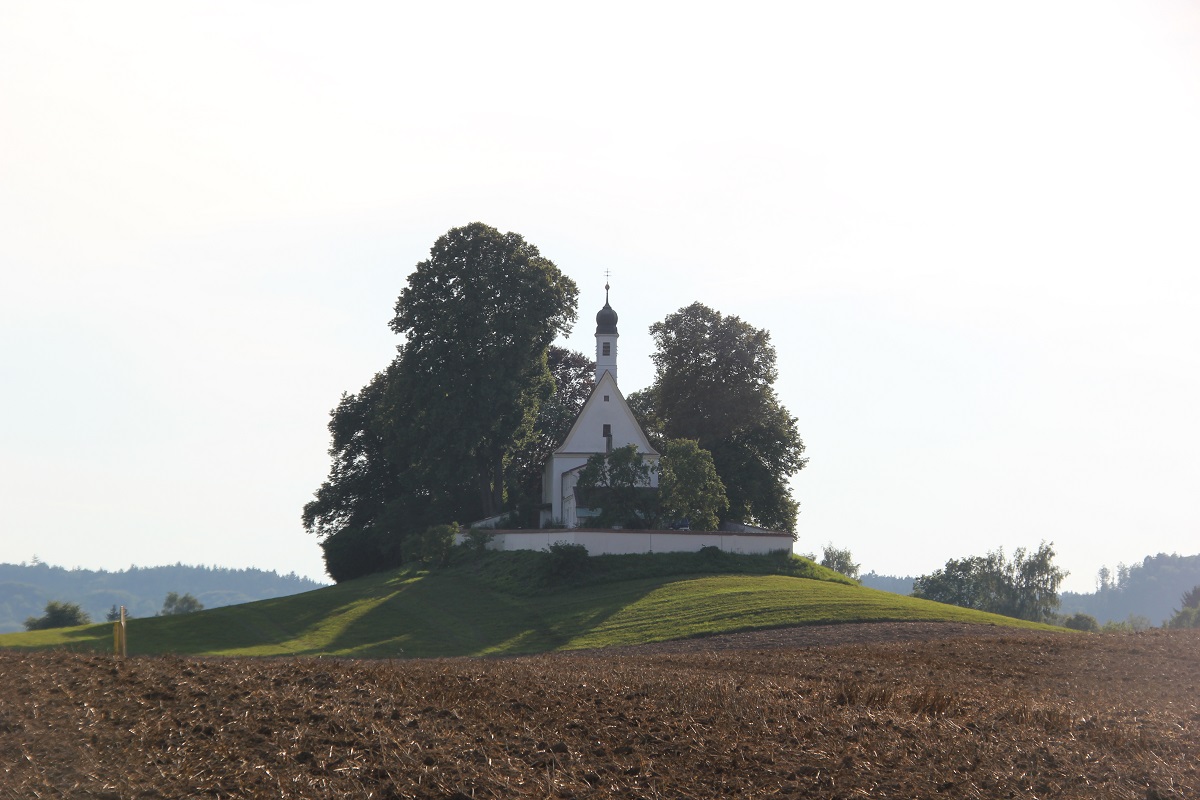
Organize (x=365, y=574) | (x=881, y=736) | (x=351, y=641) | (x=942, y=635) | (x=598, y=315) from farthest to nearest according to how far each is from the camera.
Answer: (x=598, y=315) < (x=365, y=574) < (x=351, y=641) < (x=942, y=635) < (x=881, y=736)

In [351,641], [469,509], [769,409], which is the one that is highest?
[769,409]

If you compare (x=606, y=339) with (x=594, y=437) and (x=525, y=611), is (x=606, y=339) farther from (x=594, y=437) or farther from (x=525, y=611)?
(x=525, y=611)

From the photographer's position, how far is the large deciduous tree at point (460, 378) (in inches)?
2409

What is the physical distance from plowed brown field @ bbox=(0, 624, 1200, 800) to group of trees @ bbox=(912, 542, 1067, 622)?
87.9 metres

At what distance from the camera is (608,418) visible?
6988 centimetres

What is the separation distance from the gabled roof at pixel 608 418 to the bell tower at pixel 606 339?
6.91m

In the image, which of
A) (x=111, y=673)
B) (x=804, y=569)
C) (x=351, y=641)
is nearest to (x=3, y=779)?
(x=111, y=673)

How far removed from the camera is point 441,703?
1683 cm

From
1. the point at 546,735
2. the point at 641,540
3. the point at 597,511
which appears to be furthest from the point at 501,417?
the point at 546,735

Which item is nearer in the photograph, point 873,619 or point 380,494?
point 873,619

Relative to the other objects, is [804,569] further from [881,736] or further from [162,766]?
[162,766]

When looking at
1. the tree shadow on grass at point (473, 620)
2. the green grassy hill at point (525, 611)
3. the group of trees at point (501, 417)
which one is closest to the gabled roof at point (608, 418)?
the group of trees at point (501, 417)

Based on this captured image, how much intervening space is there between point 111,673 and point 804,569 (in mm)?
40416

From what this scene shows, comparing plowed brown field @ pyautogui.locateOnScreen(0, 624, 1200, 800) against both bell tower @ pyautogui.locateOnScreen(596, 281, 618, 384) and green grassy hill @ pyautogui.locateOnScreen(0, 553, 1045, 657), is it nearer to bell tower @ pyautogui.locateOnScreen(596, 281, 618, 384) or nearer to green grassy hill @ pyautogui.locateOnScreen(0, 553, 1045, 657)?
green grassy hill @ pyautogui.locateOnScreen(0, 553, 1045, 657)
